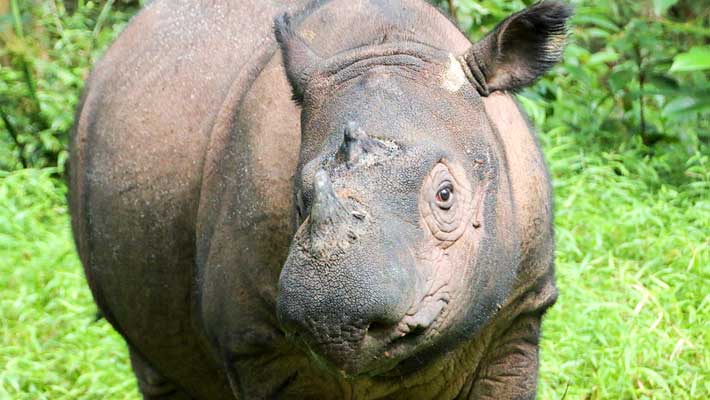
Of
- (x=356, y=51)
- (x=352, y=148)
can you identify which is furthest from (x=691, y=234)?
(x=352, y=148)

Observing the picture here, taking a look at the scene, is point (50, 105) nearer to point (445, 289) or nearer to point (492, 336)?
point (492, 336)

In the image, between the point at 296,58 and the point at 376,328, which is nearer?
the point at 376,328

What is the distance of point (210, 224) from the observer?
463 centimetres

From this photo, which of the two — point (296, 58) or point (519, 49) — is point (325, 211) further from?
point (519, 49)

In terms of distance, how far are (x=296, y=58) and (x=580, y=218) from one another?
12.8ft

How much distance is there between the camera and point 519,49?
162 inches

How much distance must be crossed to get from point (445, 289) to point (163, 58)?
2.19 metres

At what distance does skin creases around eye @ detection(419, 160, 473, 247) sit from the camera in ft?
12.0

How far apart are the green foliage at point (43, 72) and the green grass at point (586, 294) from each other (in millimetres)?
766

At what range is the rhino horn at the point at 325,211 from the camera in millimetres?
3334

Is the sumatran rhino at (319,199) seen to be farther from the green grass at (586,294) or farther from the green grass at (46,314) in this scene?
the green grass at (586,294)

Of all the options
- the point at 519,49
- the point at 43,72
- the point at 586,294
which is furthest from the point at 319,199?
the point at 43,72

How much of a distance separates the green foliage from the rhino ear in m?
5.66

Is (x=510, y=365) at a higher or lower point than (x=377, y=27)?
lower
